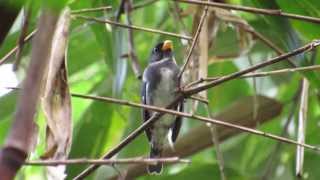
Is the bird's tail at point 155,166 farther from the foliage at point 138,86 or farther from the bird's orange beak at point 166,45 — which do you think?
the bird's orange beak at point 166,45

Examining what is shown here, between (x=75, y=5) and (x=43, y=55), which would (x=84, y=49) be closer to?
(x=75, y=5)

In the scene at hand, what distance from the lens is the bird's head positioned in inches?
109

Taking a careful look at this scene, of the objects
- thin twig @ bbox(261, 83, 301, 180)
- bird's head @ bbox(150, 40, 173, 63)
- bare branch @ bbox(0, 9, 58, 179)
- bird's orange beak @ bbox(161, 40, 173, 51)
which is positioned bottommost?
thin twig @ bbox(261, 83, 301, 180)

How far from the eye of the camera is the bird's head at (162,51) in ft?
9.05

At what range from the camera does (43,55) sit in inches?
18.3

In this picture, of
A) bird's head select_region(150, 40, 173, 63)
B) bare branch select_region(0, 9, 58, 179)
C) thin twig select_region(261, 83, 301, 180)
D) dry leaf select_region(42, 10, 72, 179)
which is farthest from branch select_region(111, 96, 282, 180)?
bare branch select_region(0, 9, 58, 179)

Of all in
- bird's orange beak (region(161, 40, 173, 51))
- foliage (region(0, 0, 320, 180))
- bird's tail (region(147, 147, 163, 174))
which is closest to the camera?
foliage (region(0, 0, 320, 180))

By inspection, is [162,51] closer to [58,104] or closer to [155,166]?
[155,166]

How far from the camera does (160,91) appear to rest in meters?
2.77

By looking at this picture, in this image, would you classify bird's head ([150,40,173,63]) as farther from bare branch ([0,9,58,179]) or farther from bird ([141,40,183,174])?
bare branch ([0,9,58,179])

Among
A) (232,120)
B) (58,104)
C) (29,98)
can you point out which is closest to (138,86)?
(232,120)

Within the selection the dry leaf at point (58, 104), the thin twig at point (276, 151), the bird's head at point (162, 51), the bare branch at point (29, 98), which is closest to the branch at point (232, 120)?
the thin twig at point (276, 151)

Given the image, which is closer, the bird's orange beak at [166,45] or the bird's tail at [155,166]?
the bird's tail at [155,166]

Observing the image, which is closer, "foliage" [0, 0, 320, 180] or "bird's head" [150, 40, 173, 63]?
"foliage" [0, 0, 320, 180]
